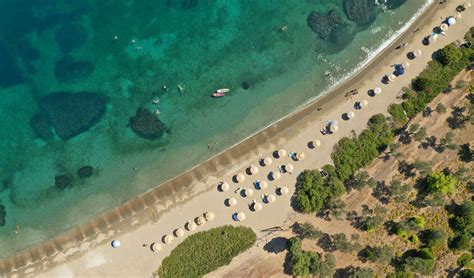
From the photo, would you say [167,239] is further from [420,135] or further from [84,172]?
[420,135]

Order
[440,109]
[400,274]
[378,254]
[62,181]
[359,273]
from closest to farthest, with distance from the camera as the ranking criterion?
[359,273], [378,254], [400,274], [440,109], [62,181]

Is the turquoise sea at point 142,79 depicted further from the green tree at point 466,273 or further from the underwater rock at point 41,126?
the green tree at point 466,273

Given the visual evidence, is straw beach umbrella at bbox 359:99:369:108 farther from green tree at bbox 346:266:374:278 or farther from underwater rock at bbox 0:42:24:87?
underwater rock at bbox 0:42:24:87

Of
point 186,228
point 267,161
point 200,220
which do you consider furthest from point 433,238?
point 186,228

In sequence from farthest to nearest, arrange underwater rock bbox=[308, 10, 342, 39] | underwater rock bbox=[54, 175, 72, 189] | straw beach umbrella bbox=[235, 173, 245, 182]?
underwater rock bbox=[308, 10, 342, 39]
underwater rock bbox=[54, 175, 72, 189]
straw beach umbrella bbox=[235, 173, 245, 182]

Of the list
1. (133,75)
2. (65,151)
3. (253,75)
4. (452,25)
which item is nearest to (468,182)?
(452,25)

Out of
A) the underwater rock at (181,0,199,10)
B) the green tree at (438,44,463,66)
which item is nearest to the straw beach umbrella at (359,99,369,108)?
the green tree at (438,44,463,66)

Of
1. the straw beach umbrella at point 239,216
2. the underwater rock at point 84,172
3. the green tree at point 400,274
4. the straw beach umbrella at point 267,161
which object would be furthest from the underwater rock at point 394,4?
the underwater rock at point 84,172
